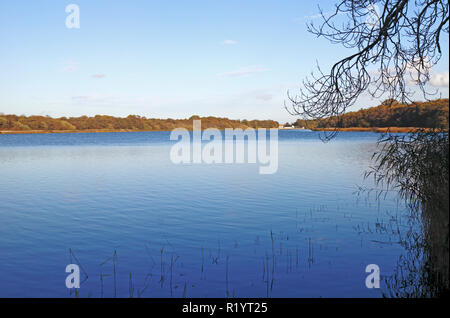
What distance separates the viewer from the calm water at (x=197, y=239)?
29.9 ft

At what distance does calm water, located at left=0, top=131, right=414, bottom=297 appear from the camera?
911cm

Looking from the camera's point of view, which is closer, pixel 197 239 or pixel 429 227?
pixel 429 227

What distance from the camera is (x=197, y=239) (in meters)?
12.6

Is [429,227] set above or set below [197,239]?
above
